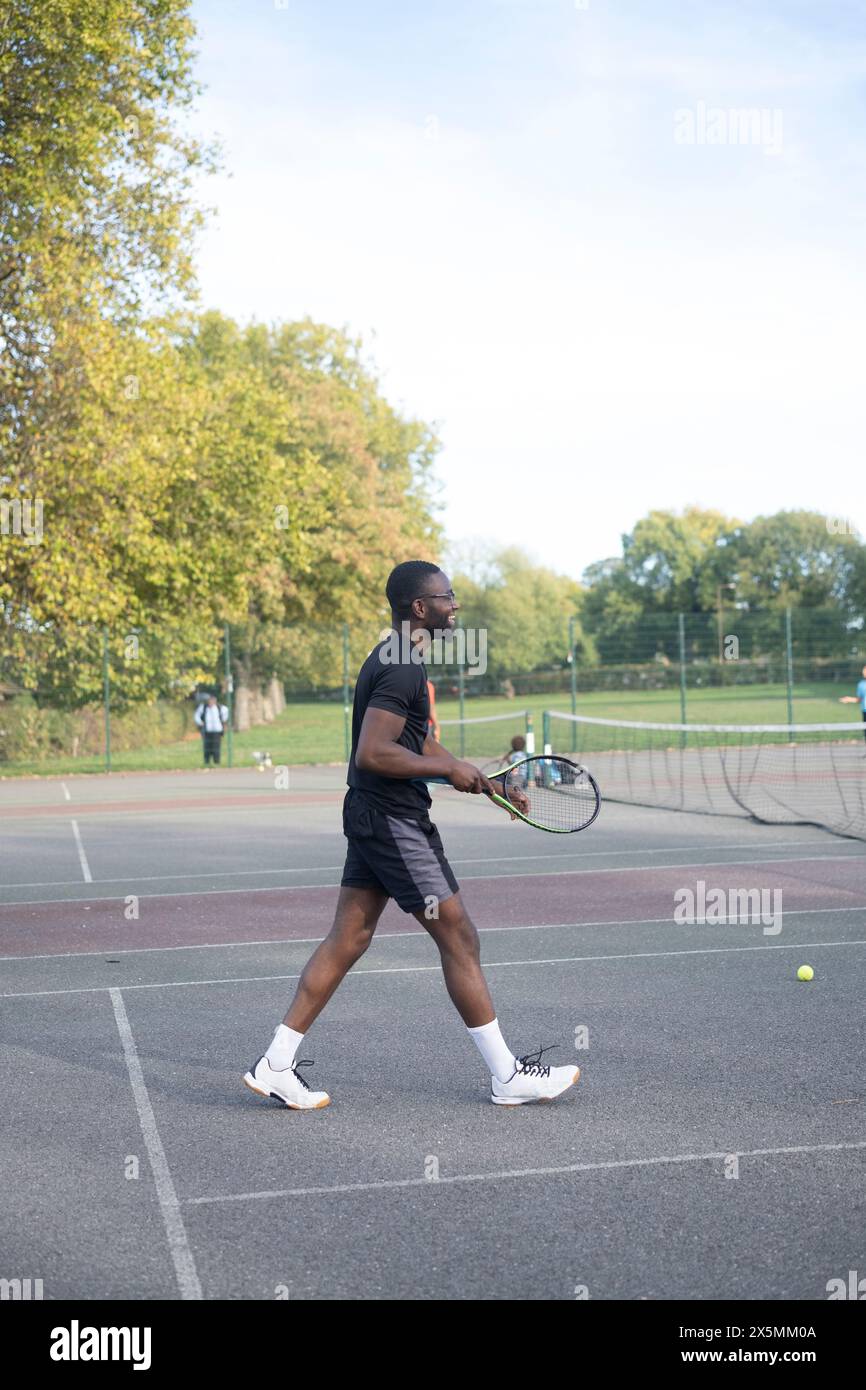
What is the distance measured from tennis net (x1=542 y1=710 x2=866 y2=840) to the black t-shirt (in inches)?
392

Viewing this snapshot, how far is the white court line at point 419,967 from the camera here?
25.6 feet

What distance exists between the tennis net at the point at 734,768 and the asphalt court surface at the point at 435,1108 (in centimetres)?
626

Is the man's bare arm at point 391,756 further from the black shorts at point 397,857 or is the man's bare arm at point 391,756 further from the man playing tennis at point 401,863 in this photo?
the black shorts at point 397,857

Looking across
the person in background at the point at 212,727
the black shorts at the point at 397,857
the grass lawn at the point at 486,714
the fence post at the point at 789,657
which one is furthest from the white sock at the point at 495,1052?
the fence post at the point at 789,657

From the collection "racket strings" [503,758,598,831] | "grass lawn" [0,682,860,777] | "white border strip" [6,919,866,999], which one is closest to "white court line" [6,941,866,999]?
"white border strip" [6,919,866,999]

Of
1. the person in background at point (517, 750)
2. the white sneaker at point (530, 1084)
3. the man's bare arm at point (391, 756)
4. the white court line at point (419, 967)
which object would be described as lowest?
the white court line at point (419, 967)

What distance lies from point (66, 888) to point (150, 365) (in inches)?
635

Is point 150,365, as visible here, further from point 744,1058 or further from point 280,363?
point 280,363

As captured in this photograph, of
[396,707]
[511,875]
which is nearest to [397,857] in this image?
[396,707]

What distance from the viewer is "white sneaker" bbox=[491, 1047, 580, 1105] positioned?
17.7ft

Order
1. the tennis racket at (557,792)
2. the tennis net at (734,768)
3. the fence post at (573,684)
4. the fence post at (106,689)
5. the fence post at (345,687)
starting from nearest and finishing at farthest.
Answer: the tennis racket at (557,792), the tennis net at (734,768), the fence post at (106,689), the fence post at (573,684), the fence post at (345,687)

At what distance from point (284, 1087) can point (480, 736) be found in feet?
102

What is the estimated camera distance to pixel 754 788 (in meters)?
22.3

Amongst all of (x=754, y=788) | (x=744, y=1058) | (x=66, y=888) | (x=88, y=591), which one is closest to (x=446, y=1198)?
(x=744, y=1058)
